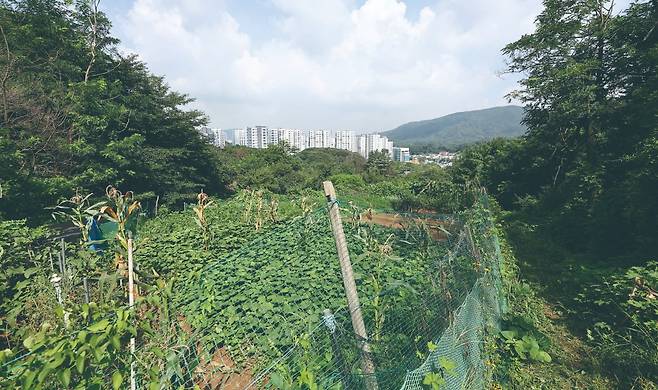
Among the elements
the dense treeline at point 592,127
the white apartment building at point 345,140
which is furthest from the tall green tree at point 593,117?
the white apartment building at point 345,140

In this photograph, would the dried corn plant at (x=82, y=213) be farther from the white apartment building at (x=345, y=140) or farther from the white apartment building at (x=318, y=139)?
the white apartment building at (x=345, y=140)

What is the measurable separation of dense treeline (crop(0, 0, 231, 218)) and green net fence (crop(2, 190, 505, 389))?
726cm

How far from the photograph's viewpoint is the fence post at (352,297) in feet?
5.77

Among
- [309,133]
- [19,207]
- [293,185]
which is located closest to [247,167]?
[293,185]

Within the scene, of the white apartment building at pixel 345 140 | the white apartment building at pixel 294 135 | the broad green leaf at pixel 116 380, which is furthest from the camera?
the white apartment building at pixel 345 140

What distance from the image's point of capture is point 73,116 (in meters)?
10.9

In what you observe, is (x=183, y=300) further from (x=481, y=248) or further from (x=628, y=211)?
(x=628, y=211)

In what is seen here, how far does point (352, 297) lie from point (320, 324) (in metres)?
0.26

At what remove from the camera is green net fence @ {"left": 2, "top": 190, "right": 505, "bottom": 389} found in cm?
176

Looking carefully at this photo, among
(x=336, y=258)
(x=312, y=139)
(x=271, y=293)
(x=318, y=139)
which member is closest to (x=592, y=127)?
(x=336, y=258)

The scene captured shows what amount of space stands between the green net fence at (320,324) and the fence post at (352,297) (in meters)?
0.02

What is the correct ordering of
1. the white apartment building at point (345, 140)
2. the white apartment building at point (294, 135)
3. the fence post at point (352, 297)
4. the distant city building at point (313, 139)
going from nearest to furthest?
the fence post at point (352, 297) → the white apartment building at point (294, 135) → the distant city building at point (313, 139) → the white apartment building at point (345, 140)

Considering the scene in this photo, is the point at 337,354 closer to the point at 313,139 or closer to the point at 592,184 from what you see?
the point at 592,184

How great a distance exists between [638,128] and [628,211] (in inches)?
150
